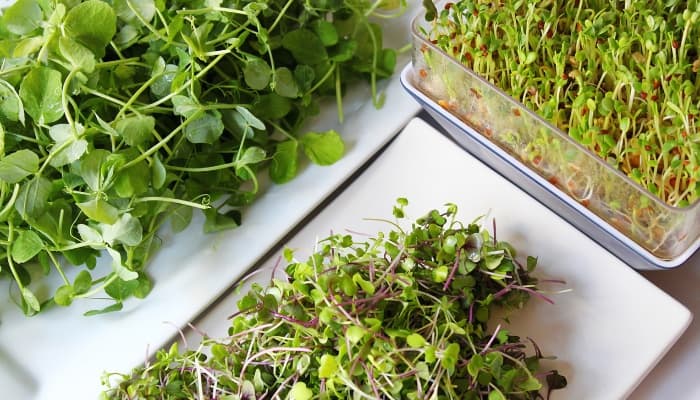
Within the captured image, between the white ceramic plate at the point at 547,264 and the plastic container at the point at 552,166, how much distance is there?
31 mm

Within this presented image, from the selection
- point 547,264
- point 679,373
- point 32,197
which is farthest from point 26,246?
point 679,373

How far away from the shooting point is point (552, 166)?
3.14 ft

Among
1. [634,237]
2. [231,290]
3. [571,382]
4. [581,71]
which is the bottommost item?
[231,290]

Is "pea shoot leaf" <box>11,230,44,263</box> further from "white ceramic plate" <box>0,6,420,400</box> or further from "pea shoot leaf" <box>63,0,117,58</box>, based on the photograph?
"pea shoot leaf" <box>63,0,117,58</box>

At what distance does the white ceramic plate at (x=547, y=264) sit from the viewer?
88 centimetres

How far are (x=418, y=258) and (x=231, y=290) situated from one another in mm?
300

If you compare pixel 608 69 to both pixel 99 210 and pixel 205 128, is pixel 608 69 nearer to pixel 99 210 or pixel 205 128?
pixel 205 128

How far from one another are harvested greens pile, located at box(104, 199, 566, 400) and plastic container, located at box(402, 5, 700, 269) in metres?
0.12

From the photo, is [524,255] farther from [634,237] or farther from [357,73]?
[357,73]

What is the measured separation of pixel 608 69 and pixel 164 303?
65 centimetres

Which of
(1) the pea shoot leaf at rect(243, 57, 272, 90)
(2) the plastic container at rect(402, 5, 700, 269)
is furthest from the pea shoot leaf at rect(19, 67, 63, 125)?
(2) the plastic container at rect(402, 5, 700, 269)

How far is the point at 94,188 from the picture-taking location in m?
0.92

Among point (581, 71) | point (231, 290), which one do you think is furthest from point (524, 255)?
point (231, 290)

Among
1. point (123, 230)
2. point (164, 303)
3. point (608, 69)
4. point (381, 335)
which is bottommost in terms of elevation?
point (164, 303)
